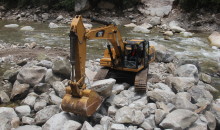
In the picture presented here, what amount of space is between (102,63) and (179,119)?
3.48m

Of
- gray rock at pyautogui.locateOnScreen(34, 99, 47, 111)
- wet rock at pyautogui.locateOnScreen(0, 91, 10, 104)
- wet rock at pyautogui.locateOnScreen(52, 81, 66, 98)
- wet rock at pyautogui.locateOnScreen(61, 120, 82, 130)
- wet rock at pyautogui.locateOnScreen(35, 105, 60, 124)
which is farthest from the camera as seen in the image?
wet rock at pyautogui.locateOnScreen(0, 91, 10, 104)

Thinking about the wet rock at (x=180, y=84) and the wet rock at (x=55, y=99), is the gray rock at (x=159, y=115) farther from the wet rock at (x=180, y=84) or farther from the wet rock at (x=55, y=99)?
the wet rock at (x=55, y=99)

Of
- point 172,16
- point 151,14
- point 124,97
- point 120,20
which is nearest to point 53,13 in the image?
point 120,20

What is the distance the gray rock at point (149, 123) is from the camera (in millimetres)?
5619

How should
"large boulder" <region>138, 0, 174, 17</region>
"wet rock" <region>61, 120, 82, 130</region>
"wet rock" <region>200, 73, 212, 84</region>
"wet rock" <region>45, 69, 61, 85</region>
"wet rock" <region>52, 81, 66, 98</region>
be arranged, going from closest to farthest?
"wet rock" <region>61, 120, 82, 130</region>
"wet rock" <region>52, 81, 66, 98</region>
"wet rock" <region>45, 69, 61, 85</region>
"wet rock" <region>200, 73, 212, 84</region>
"large boulder" <region>138, 0, 174, 17</region>

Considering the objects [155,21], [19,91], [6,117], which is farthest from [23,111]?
[155,21]

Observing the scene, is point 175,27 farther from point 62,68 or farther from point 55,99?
point 55,99

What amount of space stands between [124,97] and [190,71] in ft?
11.3

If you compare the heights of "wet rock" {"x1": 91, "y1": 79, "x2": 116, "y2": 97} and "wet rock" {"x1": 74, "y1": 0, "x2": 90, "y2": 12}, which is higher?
"wet rock" {"x1": 74, "y1": 0, "x2": 90, "y2": 12}

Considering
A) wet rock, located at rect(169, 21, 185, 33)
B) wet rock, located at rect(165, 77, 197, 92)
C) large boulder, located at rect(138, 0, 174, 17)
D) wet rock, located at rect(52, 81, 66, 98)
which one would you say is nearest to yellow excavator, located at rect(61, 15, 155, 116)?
wet rock, located at rect(165, 77, 197, 92)

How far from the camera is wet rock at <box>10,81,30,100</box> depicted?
769 centimetres

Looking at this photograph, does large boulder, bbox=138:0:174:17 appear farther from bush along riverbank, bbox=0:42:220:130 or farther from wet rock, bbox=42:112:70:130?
wet rock, bbox=42:112:70:130

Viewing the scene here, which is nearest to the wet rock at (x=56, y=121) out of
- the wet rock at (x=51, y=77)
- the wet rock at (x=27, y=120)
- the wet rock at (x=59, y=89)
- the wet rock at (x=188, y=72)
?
the wet rock at (x=27, y=120)

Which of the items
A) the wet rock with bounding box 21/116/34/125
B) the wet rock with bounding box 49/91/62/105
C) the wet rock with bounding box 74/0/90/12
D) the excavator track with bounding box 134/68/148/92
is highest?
the wet rock with bounding box 74/0/90/12
